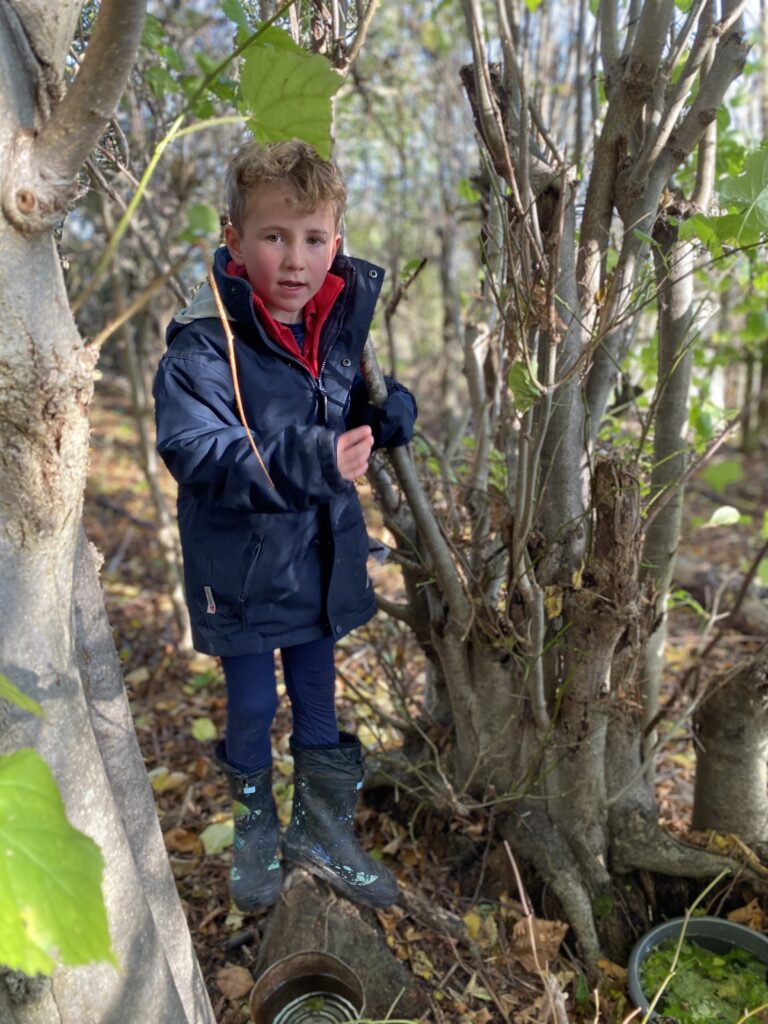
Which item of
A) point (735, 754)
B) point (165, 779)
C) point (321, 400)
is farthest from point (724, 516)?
point (165, 779)

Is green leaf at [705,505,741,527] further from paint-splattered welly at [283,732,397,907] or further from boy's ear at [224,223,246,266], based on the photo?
boy's ear at [224,223,246,266]

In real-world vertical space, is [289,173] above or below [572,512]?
above

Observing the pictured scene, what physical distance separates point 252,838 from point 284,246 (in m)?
1.44

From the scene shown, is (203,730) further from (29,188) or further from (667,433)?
(29,188)

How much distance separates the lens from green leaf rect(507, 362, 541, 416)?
5.02ft

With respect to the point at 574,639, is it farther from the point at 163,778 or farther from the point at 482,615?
the point at 163,778

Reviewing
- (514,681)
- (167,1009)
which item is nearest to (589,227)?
(514,681)

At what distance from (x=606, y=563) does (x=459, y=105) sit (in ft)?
14.9

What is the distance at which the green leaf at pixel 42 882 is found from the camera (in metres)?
0.71

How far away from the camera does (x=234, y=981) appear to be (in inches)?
78.4

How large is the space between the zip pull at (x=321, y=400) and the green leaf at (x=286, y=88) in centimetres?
76

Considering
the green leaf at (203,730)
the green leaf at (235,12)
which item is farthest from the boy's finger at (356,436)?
the green leaf at (203,730)

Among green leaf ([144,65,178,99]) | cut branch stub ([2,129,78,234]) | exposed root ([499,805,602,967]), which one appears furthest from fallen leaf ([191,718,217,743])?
cut branch stub ([2,129,78,234])

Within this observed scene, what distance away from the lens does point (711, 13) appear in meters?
1.65
